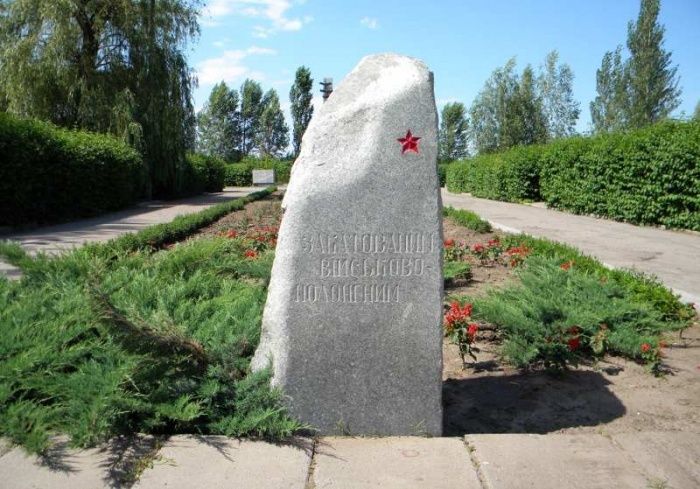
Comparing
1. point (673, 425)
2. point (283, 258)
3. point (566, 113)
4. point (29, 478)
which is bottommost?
point (673, 425)

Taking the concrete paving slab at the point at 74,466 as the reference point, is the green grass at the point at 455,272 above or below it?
above

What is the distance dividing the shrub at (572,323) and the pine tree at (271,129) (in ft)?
225

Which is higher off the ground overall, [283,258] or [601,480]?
[283,258]

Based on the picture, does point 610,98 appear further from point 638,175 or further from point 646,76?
point 638,175

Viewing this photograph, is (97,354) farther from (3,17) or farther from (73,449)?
(3,17)

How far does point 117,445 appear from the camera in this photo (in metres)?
2.49

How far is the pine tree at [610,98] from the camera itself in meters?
44.0

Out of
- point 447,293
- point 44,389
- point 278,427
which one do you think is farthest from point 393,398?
point 447,293

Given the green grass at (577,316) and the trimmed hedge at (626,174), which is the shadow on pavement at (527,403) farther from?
the trimmed hedge at (626,174)

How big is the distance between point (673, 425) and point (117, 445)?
9.49 ft

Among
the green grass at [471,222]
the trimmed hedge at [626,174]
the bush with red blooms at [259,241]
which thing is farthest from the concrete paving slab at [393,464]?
the trimmed hedge at [626,174]

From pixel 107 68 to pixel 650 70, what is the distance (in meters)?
37.8

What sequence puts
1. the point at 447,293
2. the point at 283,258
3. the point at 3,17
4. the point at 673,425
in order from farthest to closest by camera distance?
the point at 3,17
the point at 447,293
the point at 673,425
the point at 283,258

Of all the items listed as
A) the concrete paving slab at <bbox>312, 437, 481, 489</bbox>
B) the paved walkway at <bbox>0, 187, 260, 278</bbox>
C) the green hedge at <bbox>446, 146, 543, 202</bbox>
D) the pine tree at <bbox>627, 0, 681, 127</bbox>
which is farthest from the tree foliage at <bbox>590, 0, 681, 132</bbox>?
the concrete paving slab at <bbox>312, 437, 481, 489</bbox>
